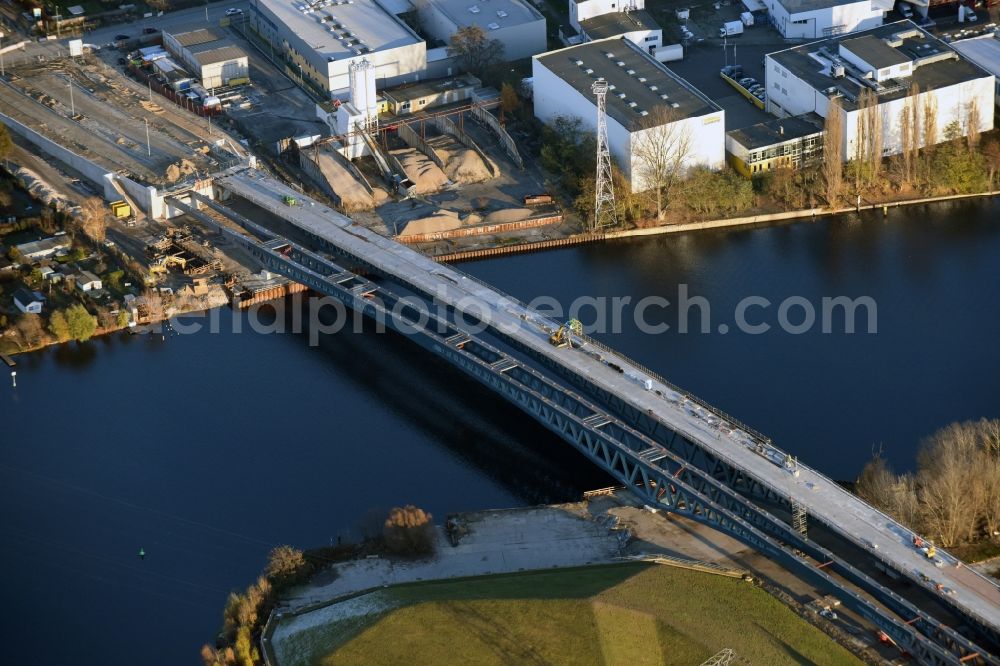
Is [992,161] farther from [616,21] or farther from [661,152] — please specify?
[616,21]

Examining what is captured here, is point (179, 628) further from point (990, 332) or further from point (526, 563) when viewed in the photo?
point (990, 332)

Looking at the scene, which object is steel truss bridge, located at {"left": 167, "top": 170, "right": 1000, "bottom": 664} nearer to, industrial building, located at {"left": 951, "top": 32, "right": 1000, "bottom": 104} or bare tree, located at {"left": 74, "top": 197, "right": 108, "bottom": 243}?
bare tree, located at {"left": 74, "top": 197, "right": 108, "bottom": 243}

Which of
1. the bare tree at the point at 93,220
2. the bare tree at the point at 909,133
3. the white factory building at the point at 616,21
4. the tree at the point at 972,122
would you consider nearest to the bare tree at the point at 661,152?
the bare tree at the point at 909,133

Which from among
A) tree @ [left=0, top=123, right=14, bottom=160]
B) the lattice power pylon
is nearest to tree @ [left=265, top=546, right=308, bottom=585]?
the lattice power pylon

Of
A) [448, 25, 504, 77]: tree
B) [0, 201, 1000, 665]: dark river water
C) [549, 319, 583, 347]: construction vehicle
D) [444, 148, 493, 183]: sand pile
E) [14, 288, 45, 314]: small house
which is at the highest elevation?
[448, 25, 504, 77]: tree

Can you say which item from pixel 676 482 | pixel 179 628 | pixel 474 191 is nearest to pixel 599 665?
pixel 676 482

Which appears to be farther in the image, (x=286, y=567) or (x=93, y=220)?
(x=93, y=220)

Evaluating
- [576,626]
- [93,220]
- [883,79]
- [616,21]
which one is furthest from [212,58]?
[576,626]
